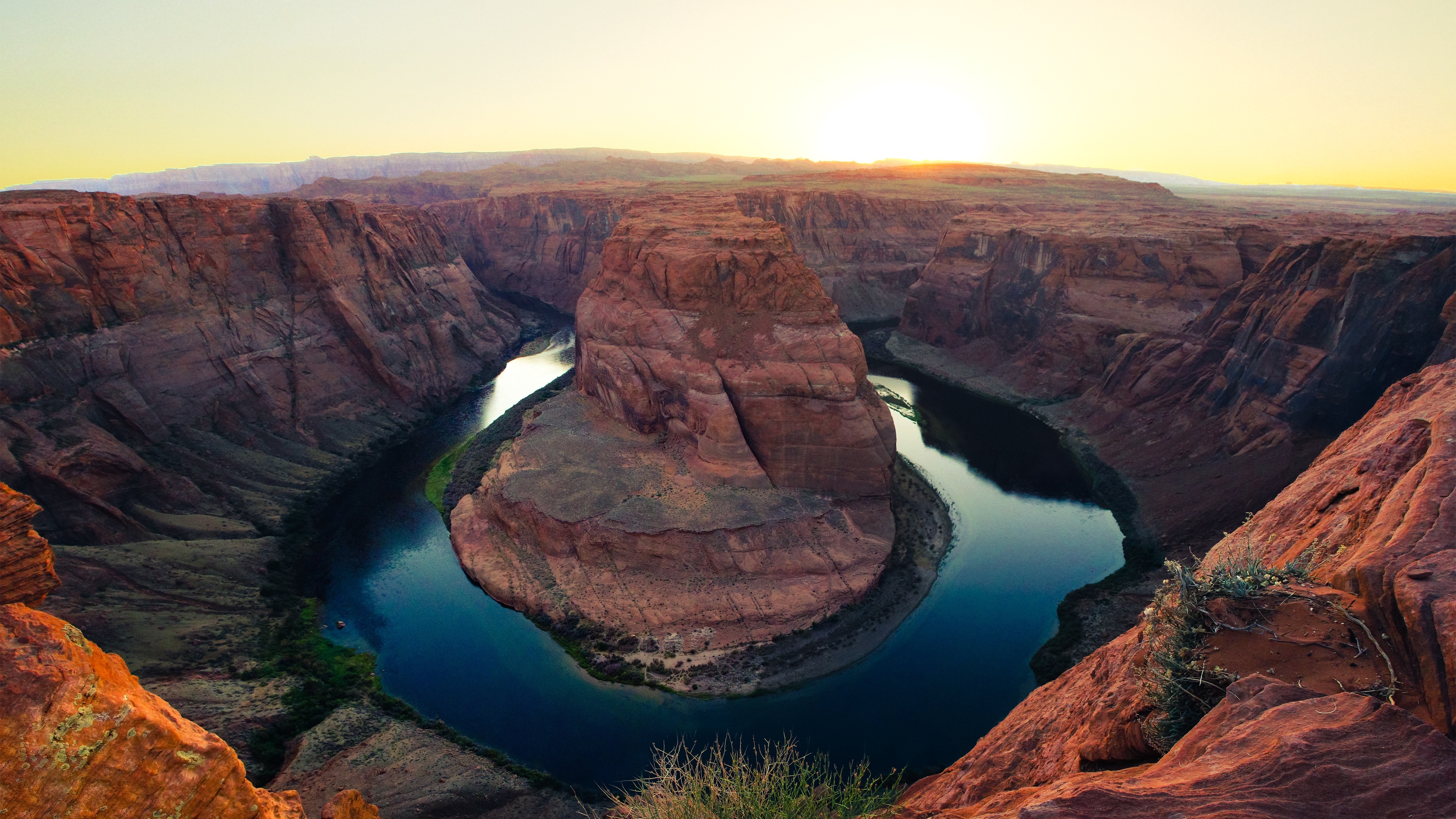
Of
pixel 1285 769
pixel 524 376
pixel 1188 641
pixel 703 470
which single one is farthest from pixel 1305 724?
pixel 524 376

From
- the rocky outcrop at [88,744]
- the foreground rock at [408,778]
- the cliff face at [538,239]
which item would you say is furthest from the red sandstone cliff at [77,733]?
the cliff face at [538,239]

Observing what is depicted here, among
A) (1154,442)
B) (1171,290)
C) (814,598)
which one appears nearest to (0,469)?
(814,598)

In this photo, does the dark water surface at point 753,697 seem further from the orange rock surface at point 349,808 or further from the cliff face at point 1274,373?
the orange rock surface at point 349,808

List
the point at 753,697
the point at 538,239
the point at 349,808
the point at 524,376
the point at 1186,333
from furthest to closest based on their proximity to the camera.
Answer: the point at 538,239 → the point at 524,376 → the point at 1186,333 → the point at 753,697 → the point at 349,808

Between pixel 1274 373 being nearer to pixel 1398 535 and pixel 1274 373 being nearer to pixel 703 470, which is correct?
pixel 703 470

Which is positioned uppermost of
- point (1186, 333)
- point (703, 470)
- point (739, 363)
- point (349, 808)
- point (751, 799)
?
point (1186, 333)

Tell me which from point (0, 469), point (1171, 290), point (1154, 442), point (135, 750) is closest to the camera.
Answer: point (135, 750)

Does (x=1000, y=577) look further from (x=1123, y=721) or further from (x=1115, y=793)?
(x=1115, y=793)
